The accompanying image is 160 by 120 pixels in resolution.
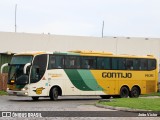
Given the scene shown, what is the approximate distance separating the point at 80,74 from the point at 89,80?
1.04 meters

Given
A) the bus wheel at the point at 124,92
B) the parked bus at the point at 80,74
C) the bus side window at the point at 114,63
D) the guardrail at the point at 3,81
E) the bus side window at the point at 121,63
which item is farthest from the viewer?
the guardrail at the point at 3,81

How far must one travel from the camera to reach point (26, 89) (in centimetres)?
3011

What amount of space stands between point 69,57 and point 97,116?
13.2 meters

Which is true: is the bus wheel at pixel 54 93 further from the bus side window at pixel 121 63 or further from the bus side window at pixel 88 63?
the bus side window at pixel 121 63

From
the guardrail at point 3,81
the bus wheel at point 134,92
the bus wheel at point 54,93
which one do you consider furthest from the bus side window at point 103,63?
the guardrail at point 3,81

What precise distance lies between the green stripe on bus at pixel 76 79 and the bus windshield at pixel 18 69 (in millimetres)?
2972

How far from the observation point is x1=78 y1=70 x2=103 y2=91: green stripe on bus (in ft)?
109

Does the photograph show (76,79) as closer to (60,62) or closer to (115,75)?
(60,62)

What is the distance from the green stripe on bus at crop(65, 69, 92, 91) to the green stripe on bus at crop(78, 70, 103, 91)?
0.21m

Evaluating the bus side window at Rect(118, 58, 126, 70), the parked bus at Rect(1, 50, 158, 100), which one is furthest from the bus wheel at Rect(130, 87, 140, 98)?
the bus side window at Rect(118, 58, 126, 70)

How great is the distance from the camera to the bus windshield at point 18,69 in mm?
30391

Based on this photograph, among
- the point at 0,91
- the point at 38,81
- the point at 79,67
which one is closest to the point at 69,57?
the point at 79,67

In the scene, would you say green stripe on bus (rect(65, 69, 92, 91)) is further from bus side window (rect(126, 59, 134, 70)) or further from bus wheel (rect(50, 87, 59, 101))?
bus side window (rect(126, 59, 134, 70))

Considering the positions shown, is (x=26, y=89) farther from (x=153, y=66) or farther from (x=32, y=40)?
(x=32, y=40)
